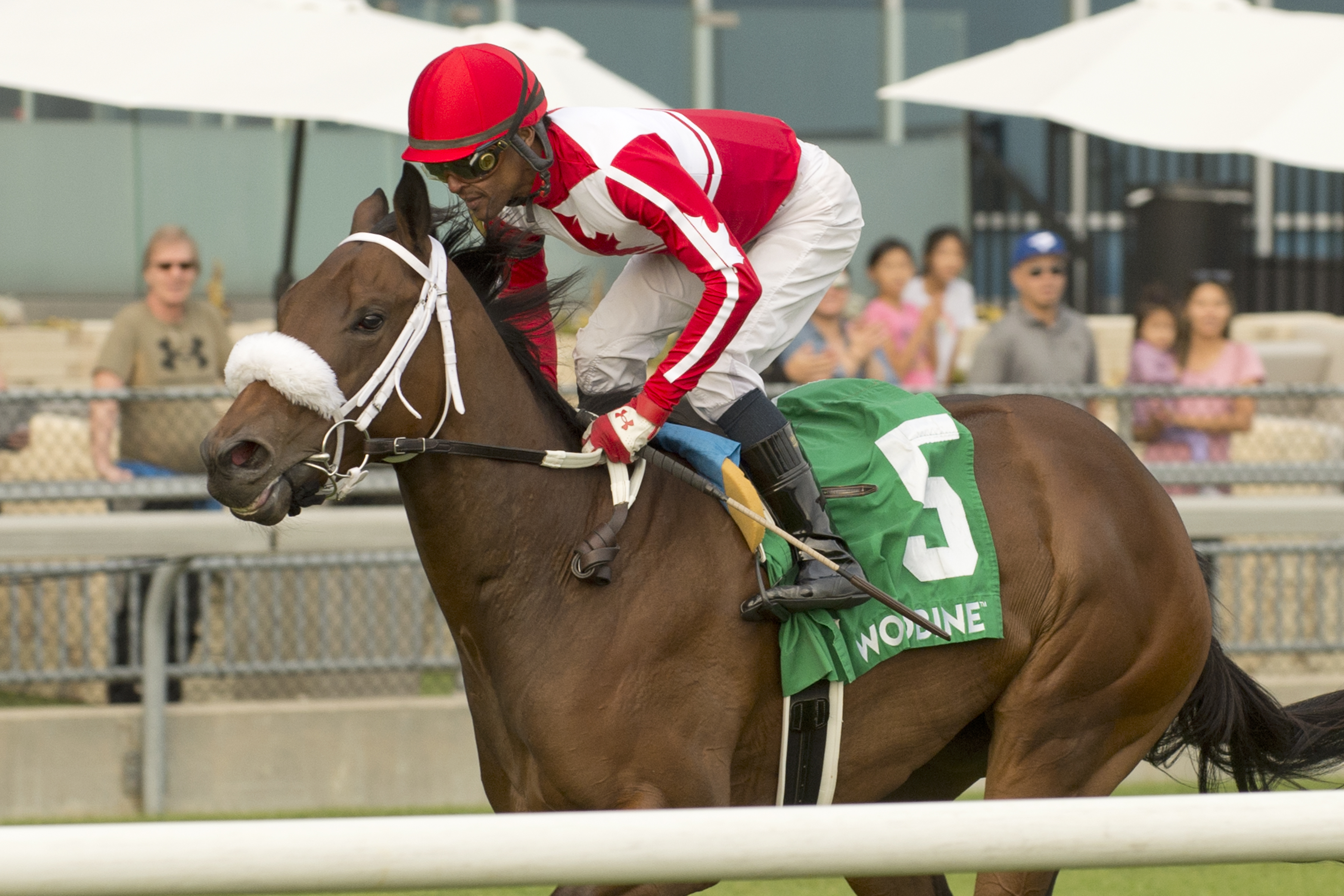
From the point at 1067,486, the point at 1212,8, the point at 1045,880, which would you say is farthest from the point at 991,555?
the point at 1212,8

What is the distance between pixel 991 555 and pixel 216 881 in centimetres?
199

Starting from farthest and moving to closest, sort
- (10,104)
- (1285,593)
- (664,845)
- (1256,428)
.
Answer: (10,104), (1256,428), (1285,593), (664,845)

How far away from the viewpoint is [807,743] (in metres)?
3.01

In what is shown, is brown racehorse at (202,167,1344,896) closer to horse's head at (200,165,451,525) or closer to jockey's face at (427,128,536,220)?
horse's head at (200,165,451,525)

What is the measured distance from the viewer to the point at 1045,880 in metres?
3.25

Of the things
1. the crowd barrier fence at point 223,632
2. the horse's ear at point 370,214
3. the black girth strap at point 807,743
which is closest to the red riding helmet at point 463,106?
the horse's ear at point 370,214

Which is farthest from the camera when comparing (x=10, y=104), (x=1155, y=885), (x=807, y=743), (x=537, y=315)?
(x=10, y=104)

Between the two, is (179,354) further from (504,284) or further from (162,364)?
(504,284)

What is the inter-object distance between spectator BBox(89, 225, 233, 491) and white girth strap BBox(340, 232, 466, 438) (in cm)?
291

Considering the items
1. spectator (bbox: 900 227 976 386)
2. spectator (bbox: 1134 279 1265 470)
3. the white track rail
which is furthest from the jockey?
spectator (bbox: 900 227 976 386)

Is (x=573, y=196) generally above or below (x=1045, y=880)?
above

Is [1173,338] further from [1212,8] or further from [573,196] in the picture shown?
[573,196]

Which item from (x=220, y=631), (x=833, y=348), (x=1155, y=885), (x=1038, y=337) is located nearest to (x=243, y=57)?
(x=220, y=631)

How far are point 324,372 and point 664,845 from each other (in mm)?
1236
